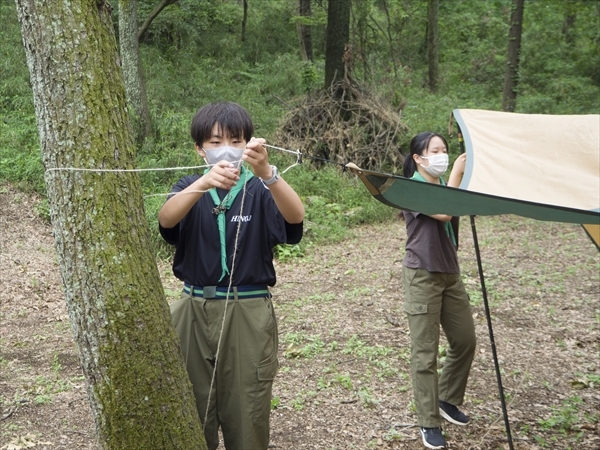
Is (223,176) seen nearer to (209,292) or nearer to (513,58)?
(209,292)

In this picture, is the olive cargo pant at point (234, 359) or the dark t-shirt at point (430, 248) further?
the dark t-shirt at point (430, 248)

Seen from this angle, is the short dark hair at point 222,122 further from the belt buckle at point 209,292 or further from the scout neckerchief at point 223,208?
the belt buckle at point 209,292

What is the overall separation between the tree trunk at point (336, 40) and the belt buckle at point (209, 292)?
925 cm

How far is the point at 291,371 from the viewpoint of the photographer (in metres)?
4.51

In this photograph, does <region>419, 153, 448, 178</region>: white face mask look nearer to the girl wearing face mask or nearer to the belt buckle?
the girl wearing face mask

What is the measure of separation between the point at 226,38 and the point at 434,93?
6.33m

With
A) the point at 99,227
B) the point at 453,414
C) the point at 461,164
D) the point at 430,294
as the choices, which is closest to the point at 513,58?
the point at 461,164

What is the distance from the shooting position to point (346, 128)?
35.4ft

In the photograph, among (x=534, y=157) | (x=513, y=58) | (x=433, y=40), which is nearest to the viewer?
(x=534, y=157)

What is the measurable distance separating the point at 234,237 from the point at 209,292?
0.22 meters

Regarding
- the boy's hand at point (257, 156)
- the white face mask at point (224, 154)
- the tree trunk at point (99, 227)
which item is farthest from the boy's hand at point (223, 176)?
the tree trunk at point (99, 227)

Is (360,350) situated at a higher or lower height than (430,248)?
lower

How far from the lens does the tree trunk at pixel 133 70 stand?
945 centimetres

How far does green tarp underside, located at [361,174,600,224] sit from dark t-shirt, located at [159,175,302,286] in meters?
0.61
